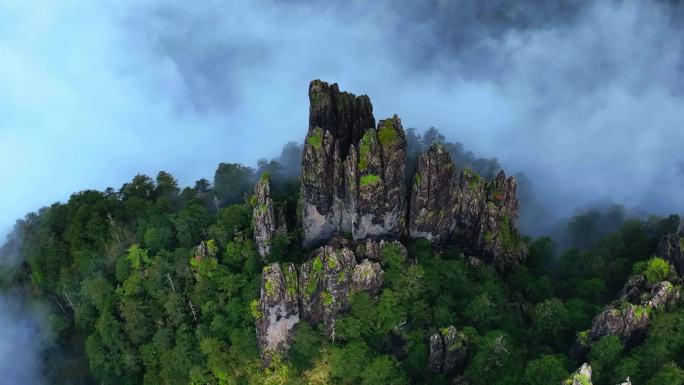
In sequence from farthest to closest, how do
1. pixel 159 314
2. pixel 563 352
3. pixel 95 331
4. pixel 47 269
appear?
pixel 47 269
pixel 95 331
pixel 159 314
pixel 563 352

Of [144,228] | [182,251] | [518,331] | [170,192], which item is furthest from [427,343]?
[170,192]

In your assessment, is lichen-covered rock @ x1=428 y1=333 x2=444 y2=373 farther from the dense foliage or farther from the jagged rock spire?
the jagged rock spire

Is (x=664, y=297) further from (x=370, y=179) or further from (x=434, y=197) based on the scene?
(x=370, y=179)

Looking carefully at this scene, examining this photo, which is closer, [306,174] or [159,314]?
[306,174]

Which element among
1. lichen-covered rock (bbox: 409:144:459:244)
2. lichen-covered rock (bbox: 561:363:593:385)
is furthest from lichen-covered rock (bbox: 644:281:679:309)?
lichen-covered rock (bbox: 409:144:459:244)

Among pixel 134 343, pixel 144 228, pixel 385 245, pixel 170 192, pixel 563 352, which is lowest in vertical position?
pixel 563 352

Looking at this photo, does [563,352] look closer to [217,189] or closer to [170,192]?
[217,189]
